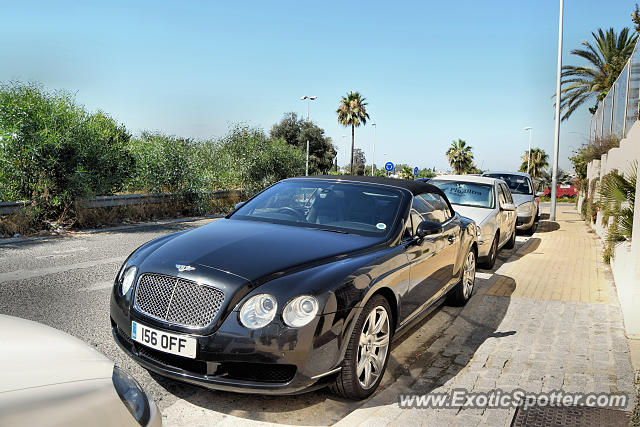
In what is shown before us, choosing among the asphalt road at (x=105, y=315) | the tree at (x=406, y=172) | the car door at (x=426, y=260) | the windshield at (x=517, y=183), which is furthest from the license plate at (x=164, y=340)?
the tree at (x=406, y=172)

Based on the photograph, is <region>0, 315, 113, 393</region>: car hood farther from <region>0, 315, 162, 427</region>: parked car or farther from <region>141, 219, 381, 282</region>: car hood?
<region>141, 219, 381, 282</region>: car hood

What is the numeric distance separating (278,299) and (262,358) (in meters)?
0.35

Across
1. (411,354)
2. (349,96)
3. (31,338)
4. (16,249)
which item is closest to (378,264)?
(411,354)

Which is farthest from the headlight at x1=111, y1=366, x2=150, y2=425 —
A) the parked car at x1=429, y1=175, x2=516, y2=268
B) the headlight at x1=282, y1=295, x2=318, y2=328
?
the parked car at x1=429, y1=175, x2=516, y2=268

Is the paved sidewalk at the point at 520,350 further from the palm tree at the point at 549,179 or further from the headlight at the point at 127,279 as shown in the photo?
the palm tree at the point at 549,179

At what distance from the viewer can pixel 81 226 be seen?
11.6 meters

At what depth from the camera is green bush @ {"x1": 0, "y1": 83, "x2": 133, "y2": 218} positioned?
35.1ft

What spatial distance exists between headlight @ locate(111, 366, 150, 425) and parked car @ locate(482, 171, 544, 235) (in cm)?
1339

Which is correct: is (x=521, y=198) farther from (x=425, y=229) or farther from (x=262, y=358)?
(x=262, y=358)

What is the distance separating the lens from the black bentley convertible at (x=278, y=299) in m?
3.17

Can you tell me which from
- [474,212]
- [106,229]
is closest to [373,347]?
[474,212]

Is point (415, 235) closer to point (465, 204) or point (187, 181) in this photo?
point (465, 204)

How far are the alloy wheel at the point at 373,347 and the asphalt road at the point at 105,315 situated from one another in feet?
0.72

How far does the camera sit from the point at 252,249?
12.3ft
